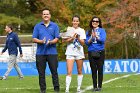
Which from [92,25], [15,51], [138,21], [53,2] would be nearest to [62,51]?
[53,2]

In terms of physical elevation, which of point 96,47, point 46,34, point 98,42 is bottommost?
point 96,47

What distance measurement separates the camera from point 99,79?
11.0 meters

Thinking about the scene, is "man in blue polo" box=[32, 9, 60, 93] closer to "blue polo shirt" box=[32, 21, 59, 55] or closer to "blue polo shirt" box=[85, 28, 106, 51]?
"blue polo shirt" box=[32, 21, 59, 55]

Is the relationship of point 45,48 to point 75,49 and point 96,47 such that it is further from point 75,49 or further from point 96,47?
point 96,47

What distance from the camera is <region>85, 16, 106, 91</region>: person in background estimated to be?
11.0 metres

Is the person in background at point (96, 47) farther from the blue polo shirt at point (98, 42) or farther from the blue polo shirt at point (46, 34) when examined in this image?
the blue polo shirt at point (46, 34)

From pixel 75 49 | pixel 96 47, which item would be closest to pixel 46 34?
pixel 75 49

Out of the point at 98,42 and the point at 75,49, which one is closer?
the point at 75,49

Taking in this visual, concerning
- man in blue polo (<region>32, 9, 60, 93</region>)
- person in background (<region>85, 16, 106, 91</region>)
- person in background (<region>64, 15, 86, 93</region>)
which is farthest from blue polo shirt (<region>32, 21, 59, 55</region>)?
person in background (<region>85, 16, 106, 91</region>)

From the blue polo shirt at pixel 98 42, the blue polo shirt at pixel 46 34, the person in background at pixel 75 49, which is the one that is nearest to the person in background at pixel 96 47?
the blue polo shirt at pixel 98 42

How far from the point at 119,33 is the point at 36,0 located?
346 inches

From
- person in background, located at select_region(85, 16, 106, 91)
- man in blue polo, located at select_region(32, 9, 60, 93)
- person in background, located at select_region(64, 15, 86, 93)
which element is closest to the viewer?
man in blue polo, located at select_region(32, 9, 60, 93)

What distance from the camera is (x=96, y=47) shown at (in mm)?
11078

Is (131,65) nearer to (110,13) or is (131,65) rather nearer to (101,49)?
(110,13)
